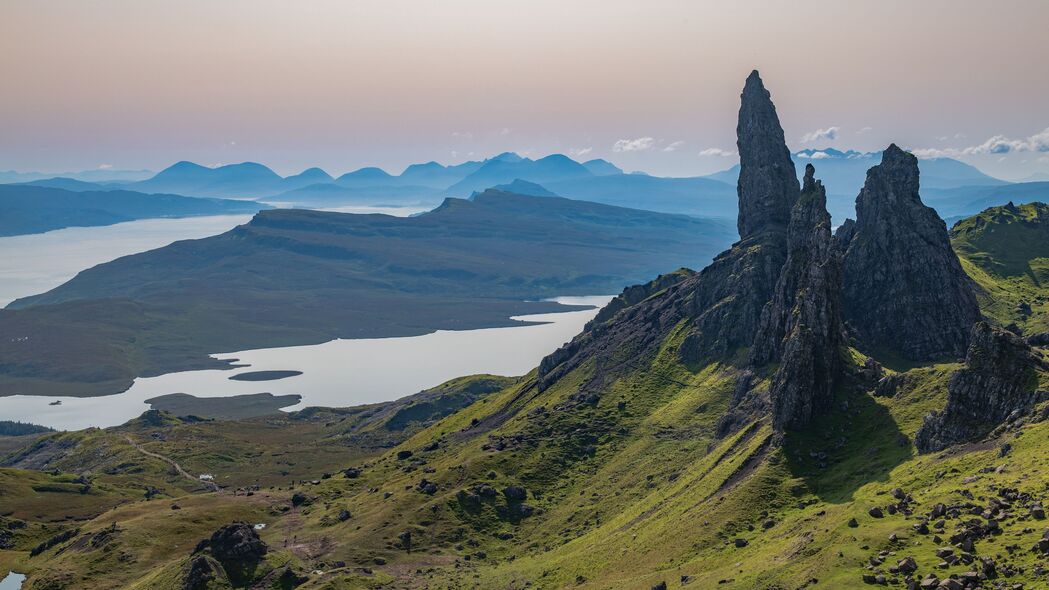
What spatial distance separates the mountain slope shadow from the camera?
134 metres

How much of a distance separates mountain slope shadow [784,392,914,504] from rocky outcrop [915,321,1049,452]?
688 centimetres

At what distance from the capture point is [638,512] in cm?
16688

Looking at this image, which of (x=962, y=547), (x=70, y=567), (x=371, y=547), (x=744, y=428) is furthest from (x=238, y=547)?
(x=962, y=547)

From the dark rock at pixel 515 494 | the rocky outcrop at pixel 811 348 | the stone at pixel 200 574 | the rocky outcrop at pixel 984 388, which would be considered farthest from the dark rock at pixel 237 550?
the rocky outcrop at pixel 984 388

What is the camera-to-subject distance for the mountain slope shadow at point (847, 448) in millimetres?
133500

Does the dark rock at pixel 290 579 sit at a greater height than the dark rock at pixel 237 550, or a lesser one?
lesser

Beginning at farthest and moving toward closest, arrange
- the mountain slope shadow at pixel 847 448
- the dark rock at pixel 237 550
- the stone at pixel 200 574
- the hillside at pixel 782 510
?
the dark rock at pixel 237 550 → the stone at pixel 200 574 → the mountain slope shadow at pixel 847 448 → the hillside at pixel 782 510

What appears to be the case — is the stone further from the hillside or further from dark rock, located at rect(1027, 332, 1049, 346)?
dark rock, located at rect(1027, 332, 1049, 346)

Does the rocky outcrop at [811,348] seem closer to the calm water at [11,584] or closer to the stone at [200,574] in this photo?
the stone at [200,574]

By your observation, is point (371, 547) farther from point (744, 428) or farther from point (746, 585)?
point (746, 585)

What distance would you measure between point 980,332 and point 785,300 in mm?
66408

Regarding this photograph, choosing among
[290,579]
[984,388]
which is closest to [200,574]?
[290,579]

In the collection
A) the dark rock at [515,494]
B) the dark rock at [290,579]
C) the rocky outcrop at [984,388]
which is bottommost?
the dark rock at [290,579]

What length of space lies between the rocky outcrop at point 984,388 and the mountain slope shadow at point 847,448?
22.6 feet
